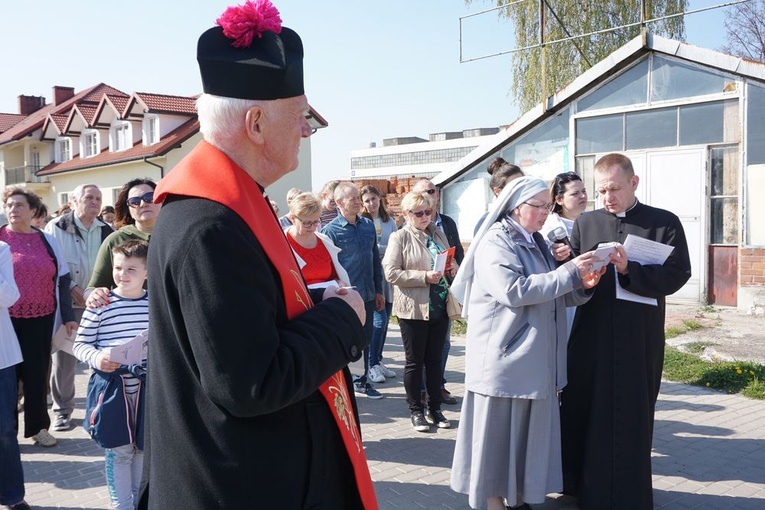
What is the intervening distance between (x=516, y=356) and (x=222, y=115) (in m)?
2.69

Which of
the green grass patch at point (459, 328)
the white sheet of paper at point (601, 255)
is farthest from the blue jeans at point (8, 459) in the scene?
the green grass patch at point (459, 328)

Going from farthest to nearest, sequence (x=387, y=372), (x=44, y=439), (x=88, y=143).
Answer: (x=88, y=143) < (x=387, y=372) < (x=44, y=439)

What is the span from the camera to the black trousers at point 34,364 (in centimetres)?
561

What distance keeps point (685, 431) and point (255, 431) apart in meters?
5.48

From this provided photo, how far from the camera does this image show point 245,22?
175cm

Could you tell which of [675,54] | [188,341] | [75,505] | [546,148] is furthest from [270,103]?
[546,148]

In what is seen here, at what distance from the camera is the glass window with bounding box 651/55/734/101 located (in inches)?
447

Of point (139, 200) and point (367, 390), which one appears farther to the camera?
point (367, 390)

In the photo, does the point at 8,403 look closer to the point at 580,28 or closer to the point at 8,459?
the point at 8,459

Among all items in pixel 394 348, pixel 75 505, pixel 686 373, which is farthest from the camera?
pixel 394 348

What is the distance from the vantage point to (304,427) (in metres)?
1.79

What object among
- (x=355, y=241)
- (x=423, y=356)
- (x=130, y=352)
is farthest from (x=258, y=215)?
(x=355, y=241)

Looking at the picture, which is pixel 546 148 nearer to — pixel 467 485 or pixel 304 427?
pixel 467 485

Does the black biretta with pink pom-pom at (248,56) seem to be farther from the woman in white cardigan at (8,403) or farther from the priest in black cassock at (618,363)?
the woman in white cardigan at (8,403)
